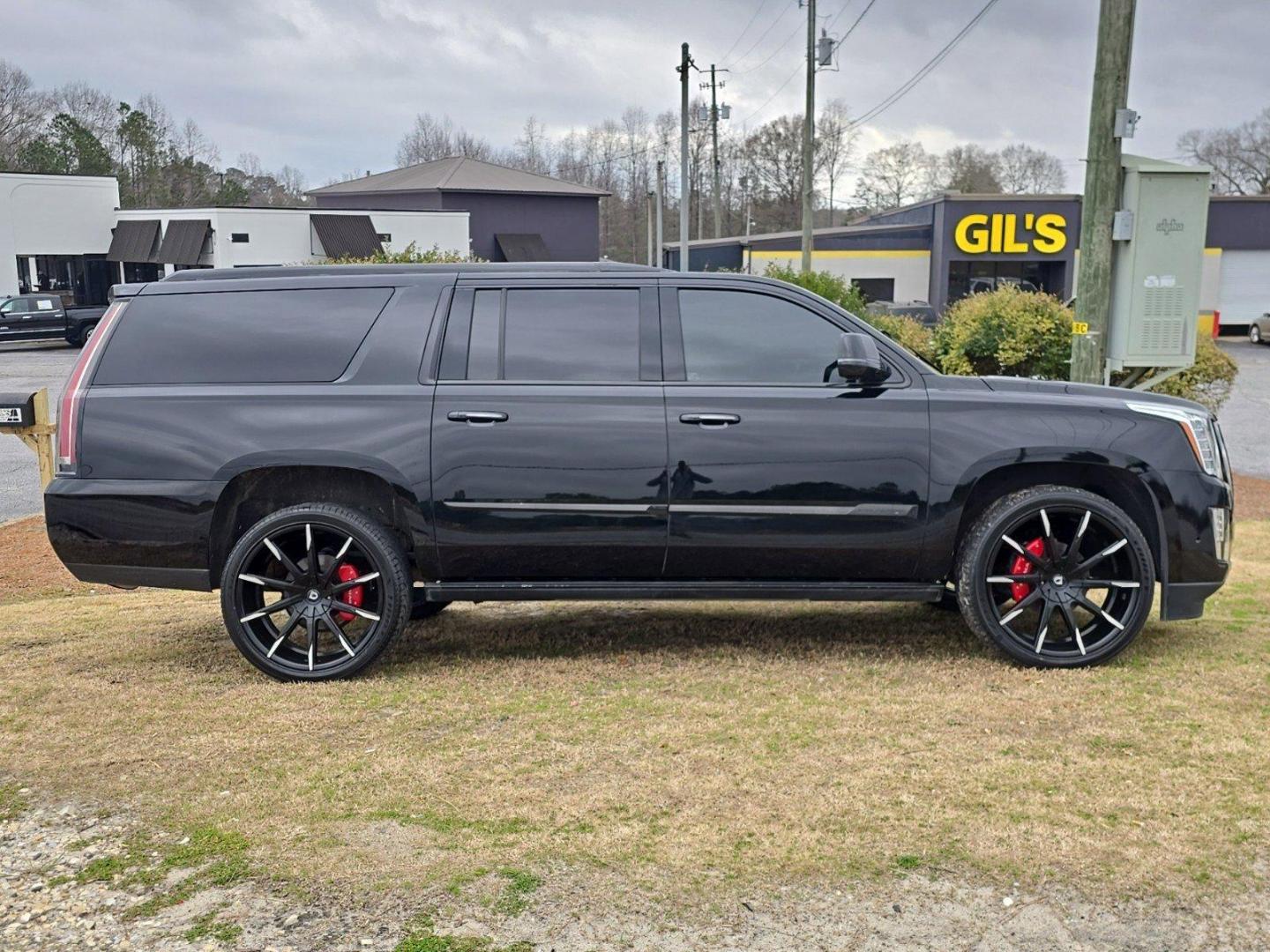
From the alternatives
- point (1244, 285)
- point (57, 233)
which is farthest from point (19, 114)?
point (1244, 285)

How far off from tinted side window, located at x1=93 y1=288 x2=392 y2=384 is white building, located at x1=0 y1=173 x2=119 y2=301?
140ft

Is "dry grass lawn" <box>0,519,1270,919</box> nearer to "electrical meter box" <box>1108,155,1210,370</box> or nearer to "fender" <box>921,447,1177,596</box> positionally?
"fender" <box>921,447,1177,596</box>

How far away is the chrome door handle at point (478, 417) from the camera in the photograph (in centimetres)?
557

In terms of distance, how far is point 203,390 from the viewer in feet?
18.6

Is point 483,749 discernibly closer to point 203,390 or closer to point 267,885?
point 267,885

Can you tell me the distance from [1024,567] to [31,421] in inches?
205

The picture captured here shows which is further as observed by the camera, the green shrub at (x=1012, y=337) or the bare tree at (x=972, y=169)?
the bare tree at (x=972, y=169)

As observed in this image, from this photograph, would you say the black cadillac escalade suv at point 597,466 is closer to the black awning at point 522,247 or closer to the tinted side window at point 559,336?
the tinted side window at point 559,336

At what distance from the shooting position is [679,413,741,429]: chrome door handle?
554cm

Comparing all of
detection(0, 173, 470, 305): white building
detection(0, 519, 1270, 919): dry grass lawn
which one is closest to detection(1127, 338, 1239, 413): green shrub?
detection(0, 519, 1270, 919): dry grass lawn

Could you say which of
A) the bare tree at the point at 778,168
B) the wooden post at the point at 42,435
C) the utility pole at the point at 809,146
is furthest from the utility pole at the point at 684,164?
the bare tree at the point at 778,168

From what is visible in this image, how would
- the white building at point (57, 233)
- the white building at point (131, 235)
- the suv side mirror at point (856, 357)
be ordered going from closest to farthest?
the suv side mirror at point (856, 357) → the white building at point (131, 235) → the white building at point (57, 233)

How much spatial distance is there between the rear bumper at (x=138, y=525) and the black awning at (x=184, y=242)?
4009 cm

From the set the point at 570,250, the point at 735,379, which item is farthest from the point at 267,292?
the point at 570,250
